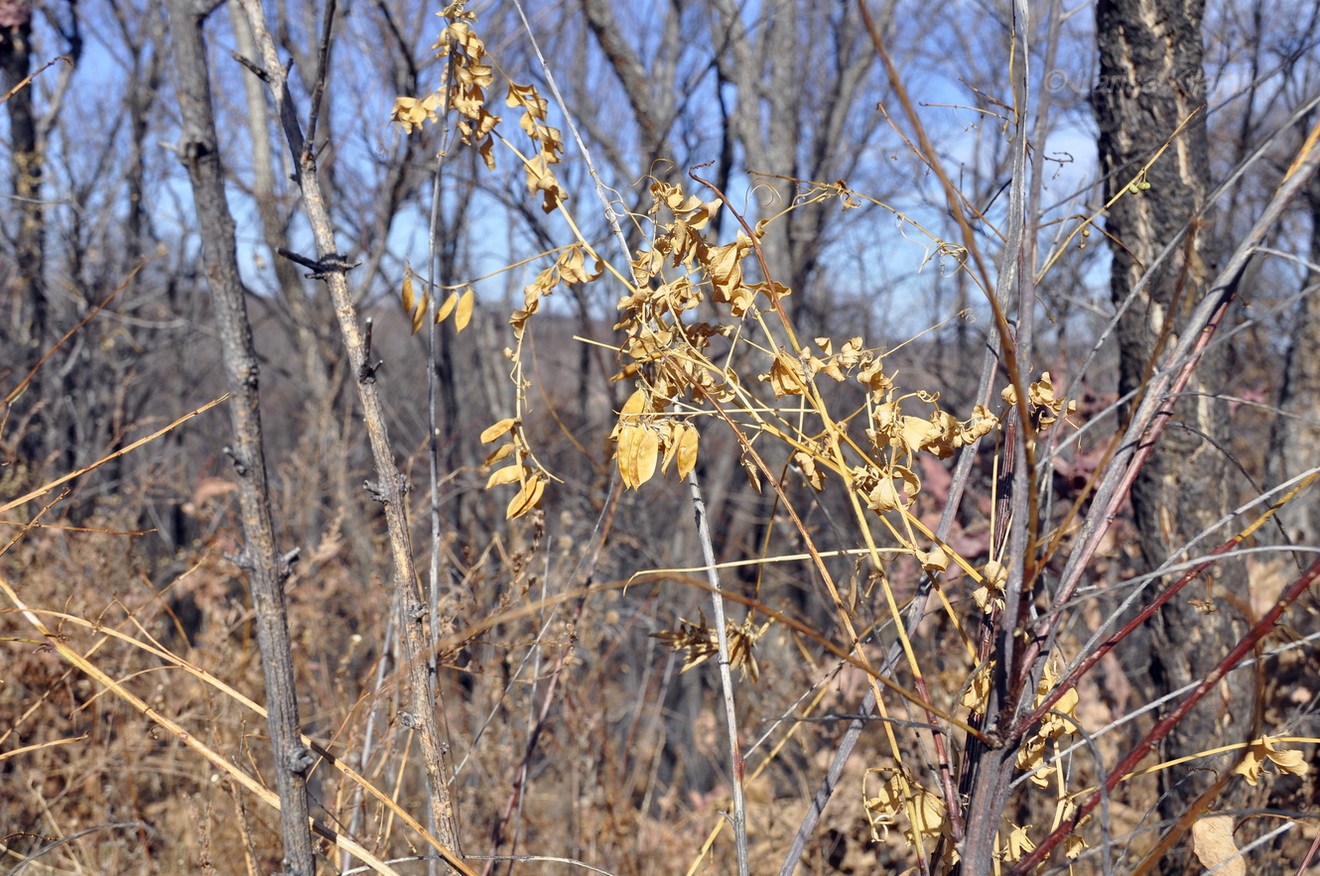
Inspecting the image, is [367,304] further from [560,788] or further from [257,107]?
[560,788]

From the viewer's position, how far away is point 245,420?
1025 millimetres

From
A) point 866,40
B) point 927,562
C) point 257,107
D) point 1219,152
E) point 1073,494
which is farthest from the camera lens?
point 866,40

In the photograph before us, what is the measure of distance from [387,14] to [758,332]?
232 centimetres

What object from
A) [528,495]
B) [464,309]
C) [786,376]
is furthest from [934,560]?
[464,309]

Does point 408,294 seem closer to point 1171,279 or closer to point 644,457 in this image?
point 644,457

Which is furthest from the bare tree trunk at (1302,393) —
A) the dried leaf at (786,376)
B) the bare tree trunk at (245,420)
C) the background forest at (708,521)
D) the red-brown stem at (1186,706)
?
the bare tree trunk at (245,420)

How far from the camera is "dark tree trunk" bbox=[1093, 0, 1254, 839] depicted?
199 centimetres

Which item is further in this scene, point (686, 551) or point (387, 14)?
point (686, 551)

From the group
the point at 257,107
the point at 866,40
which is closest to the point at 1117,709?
the point at 257,107

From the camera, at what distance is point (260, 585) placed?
1.03m

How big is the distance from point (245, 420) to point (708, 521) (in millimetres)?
1528

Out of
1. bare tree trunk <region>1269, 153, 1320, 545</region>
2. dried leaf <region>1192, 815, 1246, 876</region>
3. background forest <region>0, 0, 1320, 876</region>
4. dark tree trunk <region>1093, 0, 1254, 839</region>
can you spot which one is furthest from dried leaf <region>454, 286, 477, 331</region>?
bare tree trunk <region>1269, 153, 1320, 545</region>

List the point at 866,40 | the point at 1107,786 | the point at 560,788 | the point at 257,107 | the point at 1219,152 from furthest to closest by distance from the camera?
1. the point at 866,40
2. the point at 1219,152
3. the point at 257,107
4. the point at 560,788
5. the point at 1107,786

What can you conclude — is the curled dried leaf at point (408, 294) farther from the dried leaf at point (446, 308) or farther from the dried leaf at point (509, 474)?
the dried leaf at point (509, 474)
